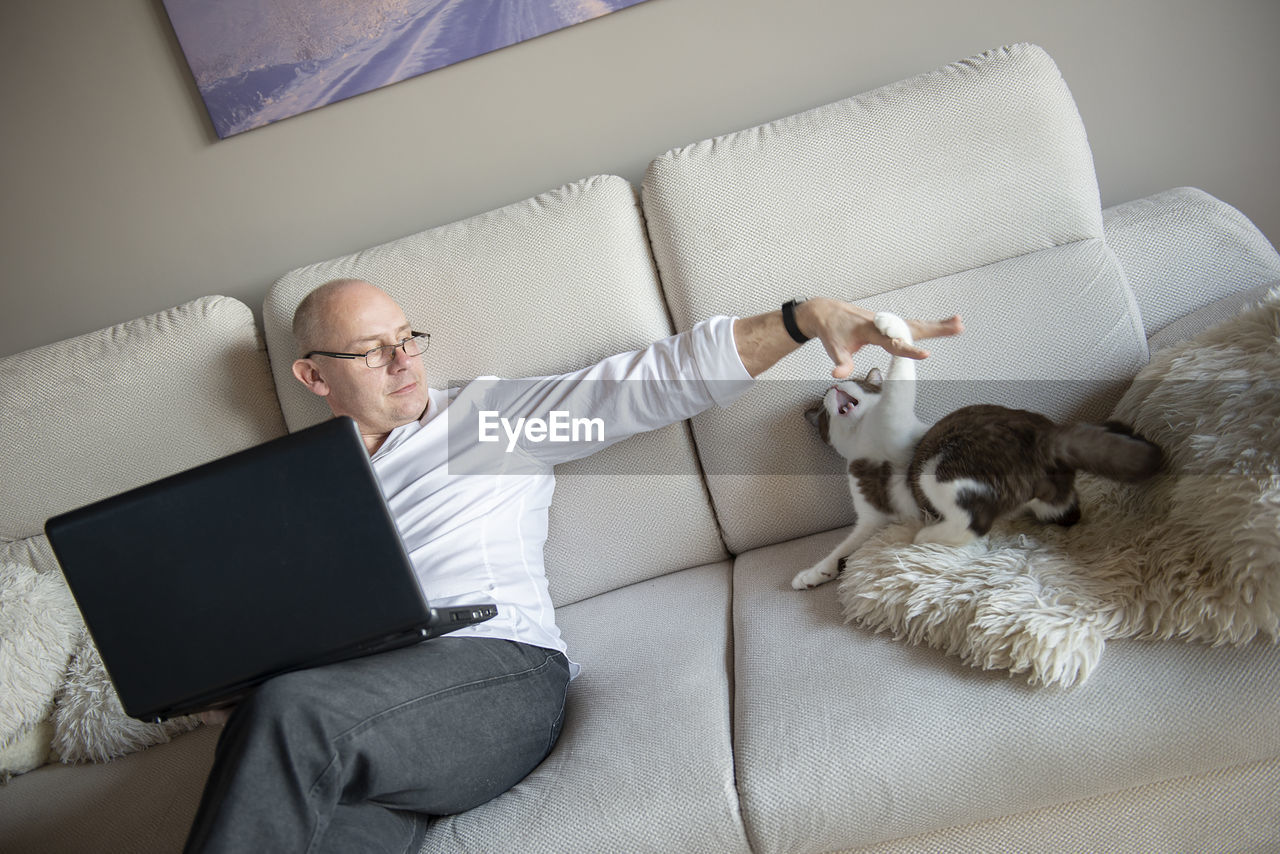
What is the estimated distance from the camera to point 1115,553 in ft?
4.05

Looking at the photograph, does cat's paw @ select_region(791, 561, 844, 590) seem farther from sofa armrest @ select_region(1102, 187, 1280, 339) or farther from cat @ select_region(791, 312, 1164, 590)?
sofa armrest @ select_region(1102, 187, 1280, 339)

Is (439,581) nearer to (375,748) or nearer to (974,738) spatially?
(375,748)

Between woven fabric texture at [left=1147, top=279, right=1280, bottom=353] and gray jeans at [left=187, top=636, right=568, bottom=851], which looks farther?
woven fabric texture at [left=1147, top=279, right=1280, bottom=353]

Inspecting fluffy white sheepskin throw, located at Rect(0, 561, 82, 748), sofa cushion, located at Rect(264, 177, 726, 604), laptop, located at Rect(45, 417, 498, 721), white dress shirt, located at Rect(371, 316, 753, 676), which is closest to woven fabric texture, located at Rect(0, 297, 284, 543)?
fluffy white sheepskin throw, located at Rect(0, 561, 82, 748)

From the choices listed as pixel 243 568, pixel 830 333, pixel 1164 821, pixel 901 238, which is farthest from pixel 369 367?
pixel 1164 821

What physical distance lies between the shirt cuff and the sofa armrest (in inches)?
34.3

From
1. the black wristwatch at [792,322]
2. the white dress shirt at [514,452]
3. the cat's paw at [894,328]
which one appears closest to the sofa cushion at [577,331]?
the white dress shirt at [514,452]

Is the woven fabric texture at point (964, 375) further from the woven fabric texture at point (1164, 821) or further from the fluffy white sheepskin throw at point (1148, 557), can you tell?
the woven fabric texture at point (1164, 821)

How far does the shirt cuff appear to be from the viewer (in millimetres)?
1458

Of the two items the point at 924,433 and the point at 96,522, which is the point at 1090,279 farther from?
the point at 96,522

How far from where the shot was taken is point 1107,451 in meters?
1.23

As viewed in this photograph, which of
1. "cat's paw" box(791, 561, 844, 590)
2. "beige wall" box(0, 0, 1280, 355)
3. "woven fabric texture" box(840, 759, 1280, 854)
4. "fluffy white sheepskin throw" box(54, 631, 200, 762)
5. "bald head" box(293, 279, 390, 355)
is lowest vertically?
"woven fabric texture" box(840, 759, 1280, 854)

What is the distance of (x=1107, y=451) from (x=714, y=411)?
713mm

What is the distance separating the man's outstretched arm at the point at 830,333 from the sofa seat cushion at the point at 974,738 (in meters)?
0.46
